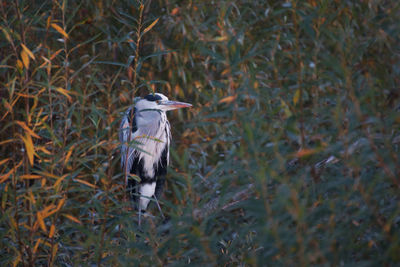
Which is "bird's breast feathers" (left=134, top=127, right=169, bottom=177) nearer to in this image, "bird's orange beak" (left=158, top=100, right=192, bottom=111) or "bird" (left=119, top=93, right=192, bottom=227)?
"bird" (left=119, top=93, right=192, bottom=227)

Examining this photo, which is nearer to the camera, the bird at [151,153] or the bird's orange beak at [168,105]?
the bird's orange beak at [168,105]

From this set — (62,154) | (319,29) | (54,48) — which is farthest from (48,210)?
(54,48)

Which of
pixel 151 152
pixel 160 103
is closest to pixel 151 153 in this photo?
pixel 151 152

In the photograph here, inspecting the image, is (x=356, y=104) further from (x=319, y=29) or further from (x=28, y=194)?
(x=28, y=194)

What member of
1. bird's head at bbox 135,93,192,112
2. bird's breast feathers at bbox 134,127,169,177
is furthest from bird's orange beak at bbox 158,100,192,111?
bird's breast feathers at bbox 134,127,169,177

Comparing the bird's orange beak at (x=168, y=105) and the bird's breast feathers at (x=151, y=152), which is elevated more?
the bird's orange beak at (x=168, y=105)

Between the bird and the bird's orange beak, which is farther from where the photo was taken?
the bird

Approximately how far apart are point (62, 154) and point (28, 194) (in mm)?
176

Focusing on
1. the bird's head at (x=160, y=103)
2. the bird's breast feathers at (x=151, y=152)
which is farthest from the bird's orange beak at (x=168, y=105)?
the bird's breast feathers at (x=151, y=152)

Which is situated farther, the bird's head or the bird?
the bird

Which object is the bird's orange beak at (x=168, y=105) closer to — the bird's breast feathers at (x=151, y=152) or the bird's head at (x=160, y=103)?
the bird's head at (x=160, y=103)

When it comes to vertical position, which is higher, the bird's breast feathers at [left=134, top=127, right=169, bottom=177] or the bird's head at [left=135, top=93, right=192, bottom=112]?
the bird's head at [left=135, top=93, right=192, bottom=112]

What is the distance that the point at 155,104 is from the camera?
3.43 meters

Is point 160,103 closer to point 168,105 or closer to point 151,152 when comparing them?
point 168,105
